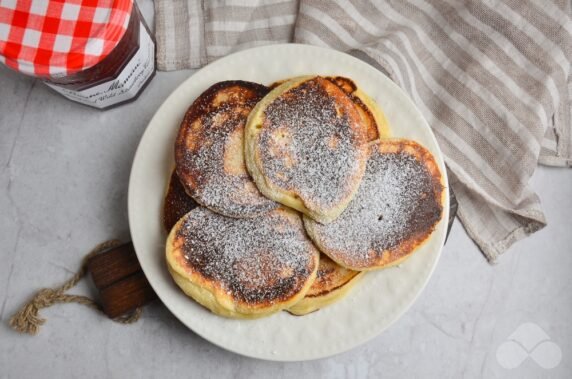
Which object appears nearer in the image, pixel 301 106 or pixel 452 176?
pixel 301 106

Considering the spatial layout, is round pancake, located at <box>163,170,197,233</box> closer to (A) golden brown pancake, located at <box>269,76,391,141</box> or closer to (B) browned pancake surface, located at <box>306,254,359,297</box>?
(B) browned pancake surface, located at <box>306,254,359,297</box>

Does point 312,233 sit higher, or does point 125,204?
point 312,233

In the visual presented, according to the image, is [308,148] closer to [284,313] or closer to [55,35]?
[284,313]

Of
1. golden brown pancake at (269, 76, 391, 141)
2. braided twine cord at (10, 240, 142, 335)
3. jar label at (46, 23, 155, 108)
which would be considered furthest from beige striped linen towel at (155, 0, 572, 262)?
braided twine cord at (10, 240, 142, 335)

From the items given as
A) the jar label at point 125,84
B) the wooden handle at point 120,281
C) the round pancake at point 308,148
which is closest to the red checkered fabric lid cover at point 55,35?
the jar label at point 125,84

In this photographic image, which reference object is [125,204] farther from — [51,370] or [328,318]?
[328,318]

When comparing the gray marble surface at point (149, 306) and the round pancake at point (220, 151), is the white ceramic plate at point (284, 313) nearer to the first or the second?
the round pancake at point (220, 151)

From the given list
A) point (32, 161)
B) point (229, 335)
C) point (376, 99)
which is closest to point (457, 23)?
point (376, 99)
